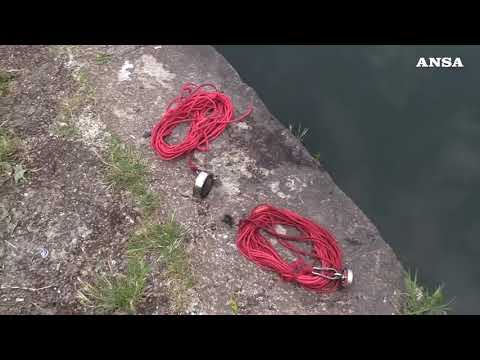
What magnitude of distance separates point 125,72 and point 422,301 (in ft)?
13.5

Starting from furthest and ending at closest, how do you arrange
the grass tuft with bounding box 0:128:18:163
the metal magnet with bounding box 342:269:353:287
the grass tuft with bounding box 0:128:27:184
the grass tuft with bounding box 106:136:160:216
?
the grass tuft with bounding box 0:128:18:163 → the grass tuft with bounding box 0:128:27:184 → the grass tuft with bounding box 106:136:160:216 → the metal magnet with bounding box 342:269:353:287

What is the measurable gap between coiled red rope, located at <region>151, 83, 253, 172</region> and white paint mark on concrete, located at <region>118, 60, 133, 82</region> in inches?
29.4

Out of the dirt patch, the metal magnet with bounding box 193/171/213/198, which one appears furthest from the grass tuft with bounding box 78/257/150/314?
the metal magnet with bounding box 193/171/213/198

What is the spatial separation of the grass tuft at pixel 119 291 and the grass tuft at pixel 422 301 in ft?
7.27

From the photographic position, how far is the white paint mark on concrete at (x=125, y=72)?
5.29 m

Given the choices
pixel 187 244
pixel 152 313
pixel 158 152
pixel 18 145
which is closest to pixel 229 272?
pixel 187 244

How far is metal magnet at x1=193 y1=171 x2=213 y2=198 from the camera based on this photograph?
404cm

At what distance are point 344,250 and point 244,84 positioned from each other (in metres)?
2.43

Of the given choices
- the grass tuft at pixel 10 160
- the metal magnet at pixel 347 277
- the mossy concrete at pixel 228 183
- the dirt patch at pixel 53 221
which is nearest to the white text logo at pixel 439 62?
the mossy concrete at pixel 228 183

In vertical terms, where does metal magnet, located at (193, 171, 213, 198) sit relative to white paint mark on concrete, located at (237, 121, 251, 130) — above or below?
below

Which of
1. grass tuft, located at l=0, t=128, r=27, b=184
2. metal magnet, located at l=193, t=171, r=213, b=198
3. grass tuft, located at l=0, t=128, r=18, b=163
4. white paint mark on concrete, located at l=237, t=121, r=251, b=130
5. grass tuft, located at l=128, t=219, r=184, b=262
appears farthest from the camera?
white paint mark on concrete, located at l=237, t=121, r=251, b=130

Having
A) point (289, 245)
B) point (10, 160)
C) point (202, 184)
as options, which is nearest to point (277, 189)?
point (289, 245)

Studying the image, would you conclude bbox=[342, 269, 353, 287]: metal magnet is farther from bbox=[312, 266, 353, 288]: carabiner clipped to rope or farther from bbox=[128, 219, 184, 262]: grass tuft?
bbox=[128, 219, 184, 262]: grass tuft

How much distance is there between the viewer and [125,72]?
5363 mm
